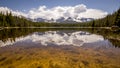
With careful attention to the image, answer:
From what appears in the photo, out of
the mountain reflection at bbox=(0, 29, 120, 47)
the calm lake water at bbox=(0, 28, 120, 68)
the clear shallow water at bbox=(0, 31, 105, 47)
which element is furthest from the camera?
the mountain reflection at bbox=(0, 29, 120, 47)

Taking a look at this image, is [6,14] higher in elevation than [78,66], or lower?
higher

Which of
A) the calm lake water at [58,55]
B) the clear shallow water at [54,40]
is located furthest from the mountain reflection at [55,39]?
the calm lake water at [58,55]

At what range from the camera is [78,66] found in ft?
50.4

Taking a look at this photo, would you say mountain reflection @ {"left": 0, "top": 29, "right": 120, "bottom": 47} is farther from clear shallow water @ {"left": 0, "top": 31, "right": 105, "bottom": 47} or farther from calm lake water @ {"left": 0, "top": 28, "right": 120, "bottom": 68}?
calm lake water @ {"left": 0, "top": 28, "right": 120, "bottom": 68}

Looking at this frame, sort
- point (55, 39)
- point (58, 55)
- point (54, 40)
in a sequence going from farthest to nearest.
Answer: point (55, 39), point (54, 40), point (58, 55)

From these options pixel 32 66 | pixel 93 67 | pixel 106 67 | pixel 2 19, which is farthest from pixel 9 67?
pixel 2 19

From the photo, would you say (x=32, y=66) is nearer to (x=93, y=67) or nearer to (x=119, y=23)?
(x=93, y=67)

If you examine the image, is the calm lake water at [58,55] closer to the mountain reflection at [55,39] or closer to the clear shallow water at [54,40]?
the clear shallow water at [54,40]

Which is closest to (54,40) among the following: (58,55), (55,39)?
(55,39)

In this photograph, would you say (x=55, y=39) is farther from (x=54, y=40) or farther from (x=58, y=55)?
(x=58, y=55)

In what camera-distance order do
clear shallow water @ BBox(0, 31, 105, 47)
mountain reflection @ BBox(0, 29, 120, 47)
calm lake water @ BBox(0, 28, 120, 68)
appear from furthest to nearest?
mountain reflection @ BBox(0, 29, 120, 47)
clear shallow water @ BBox(0, 31, 105, 47)
calm lake water @ BBox(0, 28, 120, 68)

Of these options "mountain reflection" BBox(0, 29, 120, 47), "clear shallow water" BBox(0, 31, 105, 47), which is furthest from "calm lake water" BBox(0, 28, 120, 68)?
"mountain reflection" BBox(0, 29, 120, 47)

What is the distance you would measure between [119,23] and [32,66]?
77.0m

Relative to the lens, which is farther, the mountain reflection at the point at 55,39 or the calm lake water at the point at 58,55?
the mountain reflection at the point at 55,39
